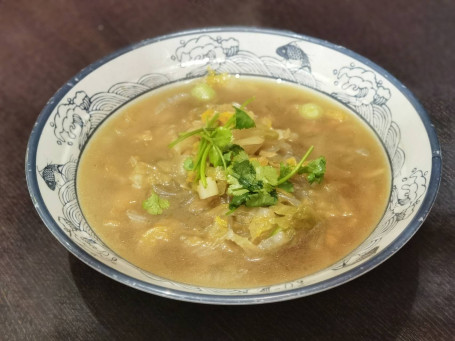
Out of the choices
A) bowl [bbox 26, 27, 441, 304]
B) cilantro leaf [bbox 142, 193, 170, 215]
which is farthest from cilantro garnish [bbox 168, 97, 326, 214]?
bowl [bbox 26, 27, 441, 304]

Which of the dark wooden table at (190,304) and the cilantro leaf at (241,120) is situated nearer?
the dark wooden table at (190,304)

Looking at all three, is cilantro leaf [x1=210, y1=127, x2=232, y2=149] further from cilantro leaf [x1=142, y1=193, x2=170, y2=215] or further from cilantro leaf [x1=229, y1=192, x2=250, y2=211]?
cilantro leaf [x1=142, y1=193, x2=170, y2=215]

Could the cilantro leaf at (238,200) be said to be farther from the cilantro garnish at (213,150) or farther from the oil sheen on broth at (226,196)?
the cilantro garnish at (213,150)

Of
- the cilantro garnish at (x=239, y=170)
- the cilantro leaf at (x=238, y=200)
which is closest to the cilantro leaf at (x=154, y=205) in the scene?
the cilantro garnish at (x=239, y=170)

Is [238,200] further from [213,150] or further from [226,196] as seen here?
[213,150]

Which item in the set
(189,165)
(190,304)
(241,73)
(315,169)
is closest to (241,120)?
(189,165)
